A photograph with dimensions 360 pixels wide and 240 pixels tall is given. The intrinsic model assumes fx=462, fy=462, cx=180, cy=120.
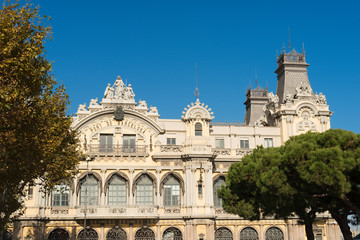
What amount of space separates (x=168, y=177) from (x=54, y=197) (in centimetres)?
1147

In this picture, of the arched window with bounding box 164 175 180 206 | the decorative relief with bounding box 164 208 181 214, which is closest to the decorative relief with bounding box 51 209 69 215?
the decorative relief with bounding box 164 208 181 214

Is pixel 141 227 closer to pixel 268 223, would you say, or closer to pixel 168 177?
pixel 168 177

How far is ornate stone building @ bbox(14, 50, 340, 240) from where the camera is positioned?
146ft

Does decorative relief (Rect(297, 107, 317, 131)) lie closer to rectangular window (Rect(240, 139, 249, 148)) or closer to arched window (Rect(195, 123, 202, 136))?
rectangular window (Rect(240, 139, 249, 148))

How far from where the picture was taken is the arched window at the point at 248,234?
47.0 metres

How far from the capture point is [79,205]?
148 feet

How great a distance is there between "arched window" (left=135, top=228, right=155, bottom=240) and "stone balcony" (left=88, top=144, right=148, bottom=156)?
7.53 metres

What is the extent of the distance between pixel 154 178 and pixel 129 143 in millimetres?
4540

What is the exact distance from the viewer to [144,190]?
4681 cm

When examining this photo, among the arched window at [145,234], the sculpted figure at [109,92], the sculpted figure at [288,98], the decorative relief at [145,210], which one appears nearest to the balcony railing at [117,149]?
the sculpted figure at [109,92]

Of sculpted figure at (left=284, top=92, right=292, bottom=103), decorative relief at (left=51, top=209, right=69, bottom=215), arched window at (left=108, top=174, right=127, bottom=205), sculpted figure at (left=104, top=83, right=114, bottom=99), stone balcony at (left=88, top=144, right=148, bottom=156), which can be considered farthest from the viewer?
sculpted figure at (left=284, top=92, right=292, bottom=103)

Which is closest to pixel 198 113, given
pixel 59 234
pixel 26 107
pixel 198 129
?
pixel 198 129

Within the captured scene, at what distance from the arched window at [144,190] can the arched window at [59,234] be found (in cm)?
749

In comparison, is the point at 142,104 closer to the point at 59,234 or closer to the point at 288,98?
the point at 59,234
